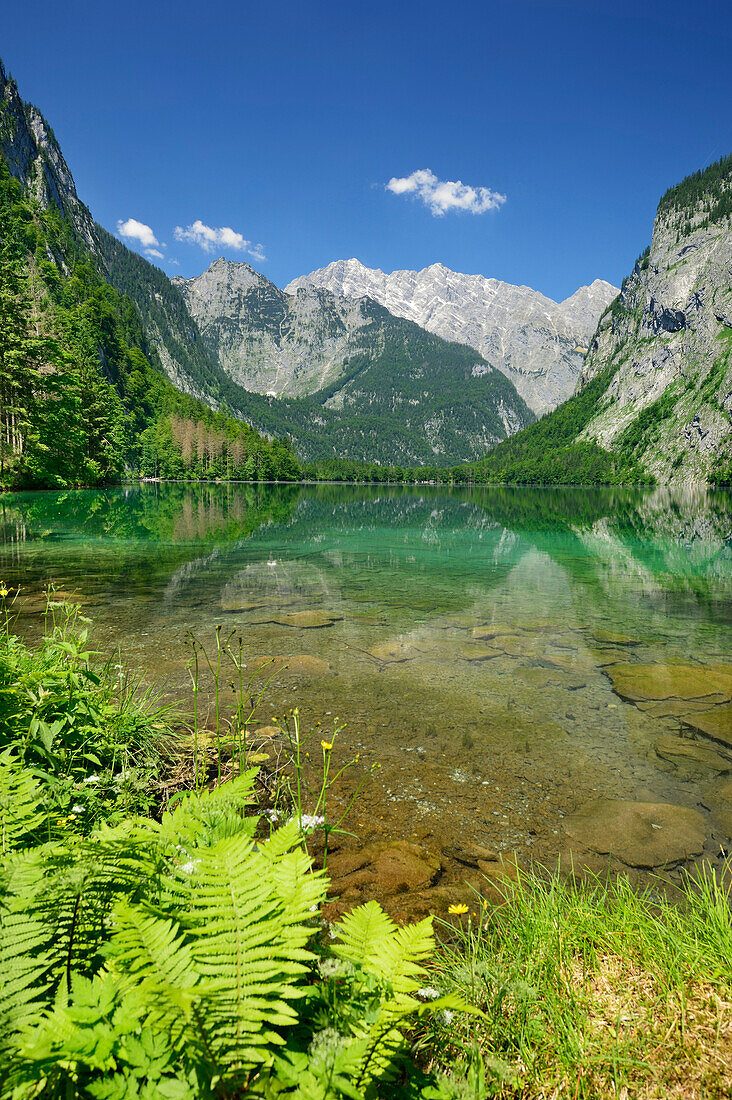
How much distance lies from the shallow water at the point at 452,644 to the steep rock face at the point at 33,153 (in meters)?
137

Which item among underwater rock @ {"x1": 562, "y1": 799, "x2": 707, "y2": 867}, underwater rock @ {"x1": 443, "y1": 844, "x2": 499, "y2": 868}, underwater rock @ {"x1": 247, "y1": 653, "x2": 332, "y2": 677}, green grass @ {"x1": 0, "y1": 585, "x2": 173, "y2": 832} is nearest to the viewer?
green grass @ {"x1": 0, "y1": 585, "x2": 173, "y2": 832}

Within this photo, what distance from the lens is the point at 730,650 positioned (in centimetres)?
1052

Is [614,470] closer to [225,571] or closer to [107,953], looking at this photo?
[225,571]

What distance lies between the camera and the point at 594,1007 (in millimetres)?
2309

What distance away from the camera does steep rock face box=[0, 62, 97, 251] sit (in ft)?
374

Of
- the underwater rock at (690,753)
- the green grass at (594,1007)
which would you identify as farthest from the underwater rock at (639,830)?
the green grass at (594,1007)

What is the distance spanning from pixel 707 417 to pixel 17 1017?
21209 centimetres

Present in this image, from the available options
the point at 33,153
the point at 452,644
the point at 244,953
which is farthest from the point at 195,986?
the point at 33,153

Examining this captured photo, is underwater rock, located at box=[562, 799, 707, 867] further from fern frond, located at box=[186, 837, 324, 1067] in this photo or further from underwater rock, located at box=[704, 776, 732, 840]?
fern frond, located at box=[186, 837, 324, 1067]

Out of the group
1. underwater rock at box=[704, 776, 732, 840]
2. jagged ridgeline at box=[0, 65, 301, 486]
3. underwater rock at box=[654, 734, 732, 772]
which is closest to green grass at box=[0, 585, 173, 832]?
underwater rock at box=[704, 776, 732, 840]

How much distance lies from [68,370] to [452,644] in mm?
63935

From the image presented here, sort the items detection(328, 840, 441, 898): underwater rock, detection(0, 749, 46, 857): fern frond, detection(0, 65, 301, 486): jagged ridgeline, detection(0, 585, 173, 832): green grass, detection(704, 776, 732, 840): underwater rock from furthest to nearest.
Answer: detection(0, 65, 301, 486): jagged ridgeline
detection(704, 776, 732, 840): underwater rock
detection(328, 840, 441, 898): underwater rock
detection(0, 585, 173, 832): green grass
detection(0, 749, 46, 857): fern frond

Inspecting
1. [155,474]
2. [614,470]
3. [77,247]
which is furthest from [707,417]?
[77,247]

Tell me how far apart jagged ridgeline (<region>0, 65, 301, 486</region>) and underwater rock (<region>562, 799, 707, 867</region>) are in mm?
47059
